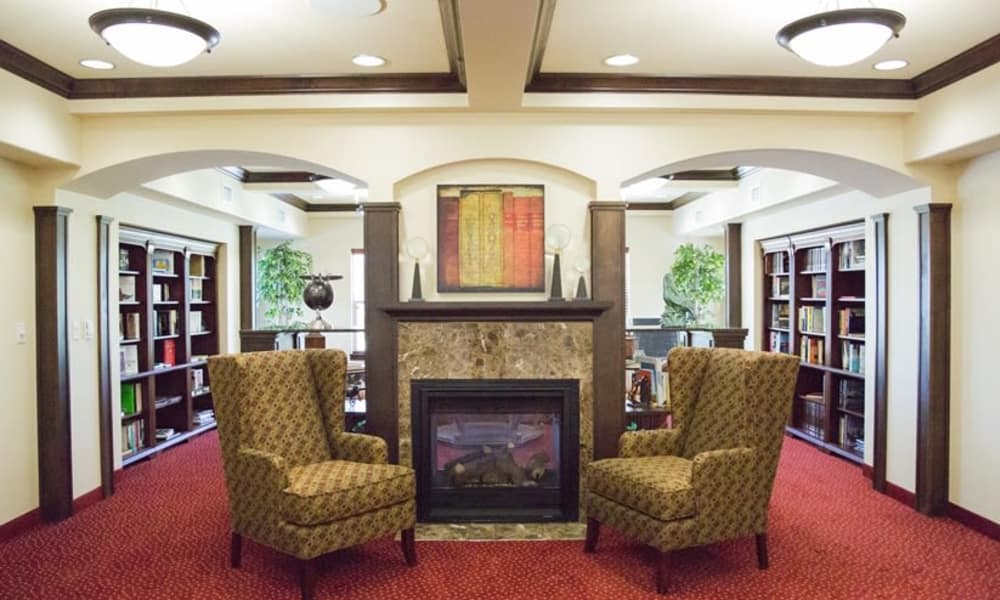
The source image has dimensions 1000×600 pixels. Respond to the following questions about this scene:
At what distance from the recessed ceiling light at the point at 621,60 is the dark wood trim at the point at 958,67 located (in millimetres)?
1721

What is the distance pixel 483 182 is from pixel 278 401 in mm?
1765

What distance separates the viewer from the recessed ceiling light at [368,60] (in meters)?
3.53

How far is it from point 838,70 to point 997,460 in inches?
94.8

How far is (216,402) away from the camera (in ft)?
11.1

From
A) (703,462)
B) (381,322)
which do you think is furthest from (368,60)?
(703,462)

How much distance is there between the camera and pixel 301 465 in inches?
137

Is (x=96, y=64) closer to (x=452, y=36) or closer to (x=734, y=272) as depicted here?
(x=452, y=36)

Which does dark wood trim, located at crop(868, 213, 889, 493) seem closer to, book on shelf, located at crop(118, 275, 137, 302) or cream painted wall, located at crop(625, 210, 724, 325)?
cream painted wall, located at crop(625, 210, 724, 325)

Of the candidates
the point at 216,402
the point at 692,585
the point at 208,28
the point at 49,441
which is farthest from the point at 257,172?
the point at 692,585

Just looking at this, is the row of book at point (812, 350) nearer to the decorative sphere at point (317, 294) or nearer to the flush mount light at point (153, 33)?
the decorative sphere at point (317, 294)

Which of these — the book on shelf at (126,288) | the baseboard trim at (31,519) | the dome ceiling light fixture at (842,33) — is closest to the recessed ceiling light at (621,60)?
the dome ceiling light fixture at (842,33)

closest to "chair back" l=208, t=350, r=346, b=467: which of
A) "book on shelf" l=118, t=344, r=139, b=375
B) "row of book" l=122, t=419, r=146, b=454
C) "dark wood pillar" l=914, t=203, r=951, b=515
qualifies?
"book on shelf" l=118, t=344, r=139, b=375

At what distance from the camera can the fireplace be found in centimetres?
395

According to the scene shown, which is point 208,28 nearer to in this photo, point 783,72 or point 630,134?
point 630,134
